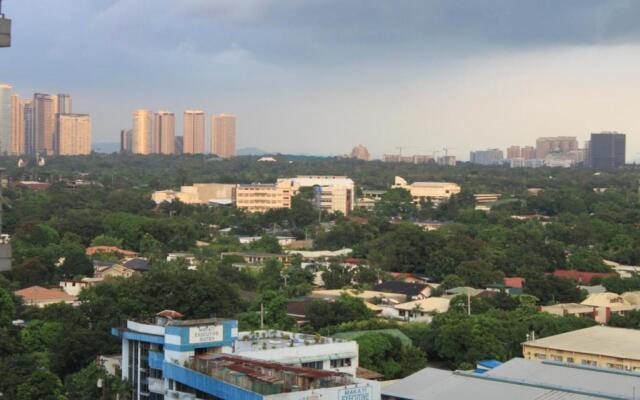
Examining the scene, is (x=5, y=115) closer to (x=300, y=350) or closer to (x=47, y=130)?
(x=47, y=130)

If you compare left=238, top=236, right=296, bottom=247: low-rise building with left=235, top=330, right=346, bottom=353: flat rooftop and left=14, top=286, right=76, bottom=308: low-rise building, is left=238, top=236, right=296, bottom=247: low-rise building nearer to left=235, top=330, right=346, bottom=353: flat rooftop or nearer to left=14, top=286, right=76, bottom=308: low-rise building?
left=14, top=286, right=76, bottom=308: low-rise building

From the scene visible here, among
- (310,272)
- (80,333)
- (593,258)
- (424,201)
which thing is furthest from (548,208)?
(80,333)

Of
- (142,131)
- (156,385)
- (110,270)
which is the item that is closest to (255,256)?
(110,270)

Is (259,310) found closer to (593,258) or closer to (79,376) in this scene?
(79,376)

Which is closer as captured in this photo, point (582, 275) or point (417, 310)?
point (417, 310)

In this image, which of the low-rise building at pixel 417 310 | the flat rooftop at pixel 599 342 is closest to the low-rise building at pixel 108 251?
the low-rise building at pixel 417 310

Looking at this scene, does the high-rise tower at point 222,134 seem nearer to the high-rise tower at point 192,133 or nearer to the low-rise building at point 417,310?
the high-rise tower at point 192,133

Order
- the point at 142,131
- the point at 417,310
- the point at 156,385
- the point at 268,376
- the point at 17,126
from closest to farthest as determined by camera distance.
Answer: the point at 268,376
the point at 156,385
the point at 417,310
the point at 17,126
the point at 142,131
